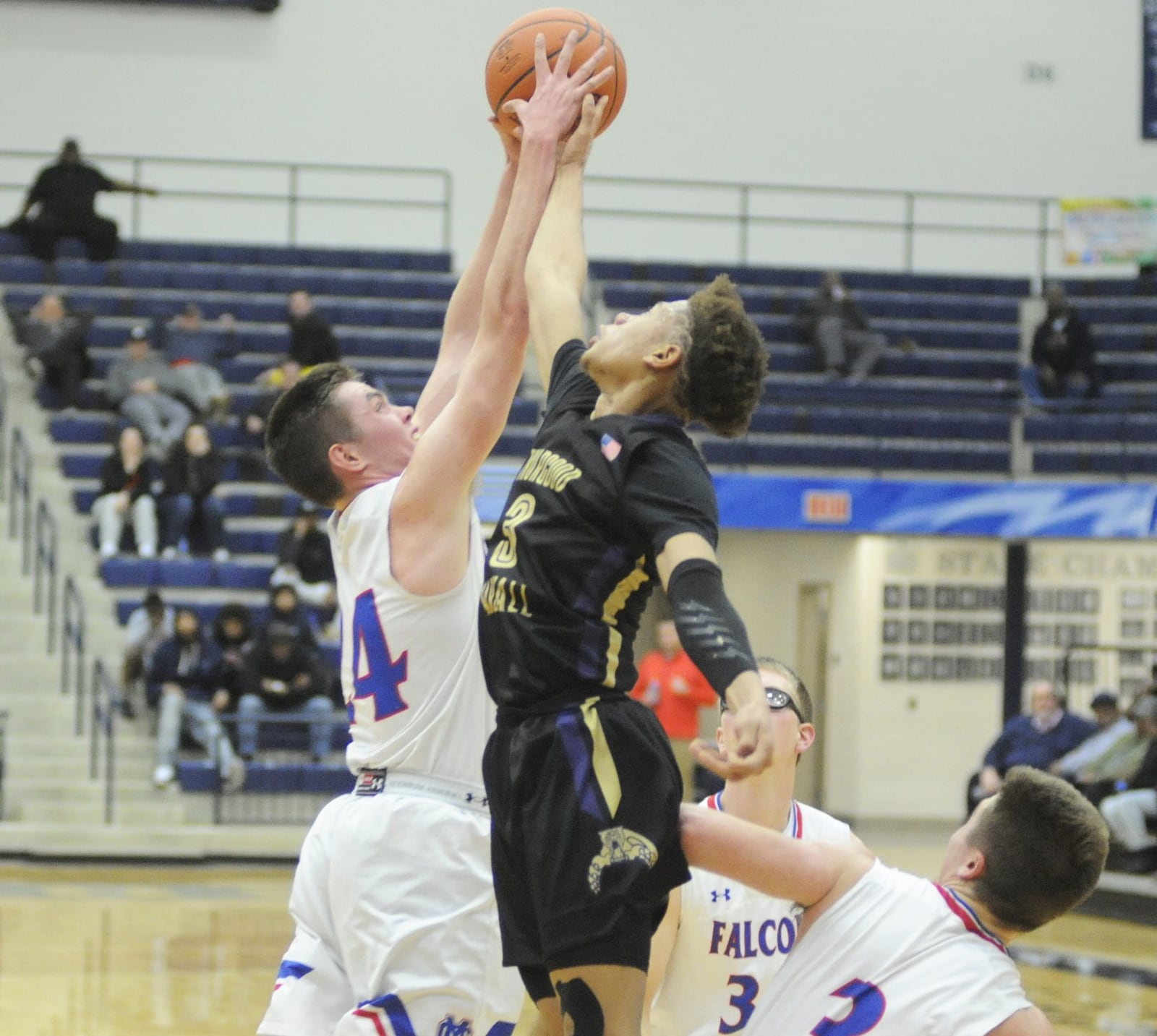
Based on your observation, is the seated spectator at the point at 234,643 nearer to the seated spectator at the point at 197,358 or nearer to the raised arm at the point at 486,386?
the seated spectator at the point at 197,358

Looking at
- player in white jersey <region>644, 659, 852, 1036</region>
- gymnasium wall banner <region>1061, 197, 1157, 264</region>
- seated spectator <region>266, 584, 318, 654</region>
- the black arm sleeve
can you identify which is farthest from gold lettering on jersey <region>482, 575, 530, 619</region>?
gymnasium wall banner <region>1061, 197, 1157, 264</region>

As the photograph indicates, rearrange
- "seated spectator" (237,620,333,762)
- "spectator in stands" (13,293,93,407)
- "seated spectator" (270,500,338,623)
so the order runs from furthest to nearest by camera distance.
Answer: "spectator in stands" (13,293,93,407) → "seated spectator" (270,500,338,623) → "seated spectator" (237,620,333,762)

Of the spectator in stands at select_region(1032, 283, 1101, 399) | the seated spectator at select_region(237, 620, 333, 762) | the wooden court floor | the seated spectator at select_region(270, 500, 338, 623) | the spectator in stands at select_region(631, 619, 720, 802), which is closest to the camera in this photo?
the wooden court floor

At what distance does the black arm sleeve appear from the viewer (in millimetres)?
2354

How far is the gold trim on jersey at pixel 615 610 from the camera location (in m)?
2.66

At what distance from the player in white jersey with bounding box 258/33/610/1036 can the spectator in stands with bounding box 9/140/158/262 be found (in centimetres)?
1293

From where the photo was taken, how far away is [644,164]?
1758 cm

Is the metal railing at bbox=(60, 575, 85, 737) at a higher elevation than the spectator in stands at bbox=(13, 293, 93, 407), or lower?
lower

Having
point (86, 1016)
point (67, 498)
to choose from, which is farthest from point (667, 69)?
point (86, 1016)

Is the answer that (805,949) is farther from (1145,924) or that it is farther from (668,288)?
(668,288)

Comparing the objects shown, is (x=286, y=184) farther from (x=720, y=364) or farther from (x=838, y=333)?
(x=720, y=364)

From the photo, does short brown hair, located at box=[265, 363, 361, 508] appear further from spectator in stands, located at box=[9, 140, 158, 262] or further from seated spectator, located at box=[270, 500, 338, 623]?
spectator in stands, located at box=[9, 140, 158, 262]

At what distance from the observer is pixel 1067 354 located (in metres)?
15.7

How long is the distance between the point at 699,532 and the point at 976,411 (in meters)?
13.3
